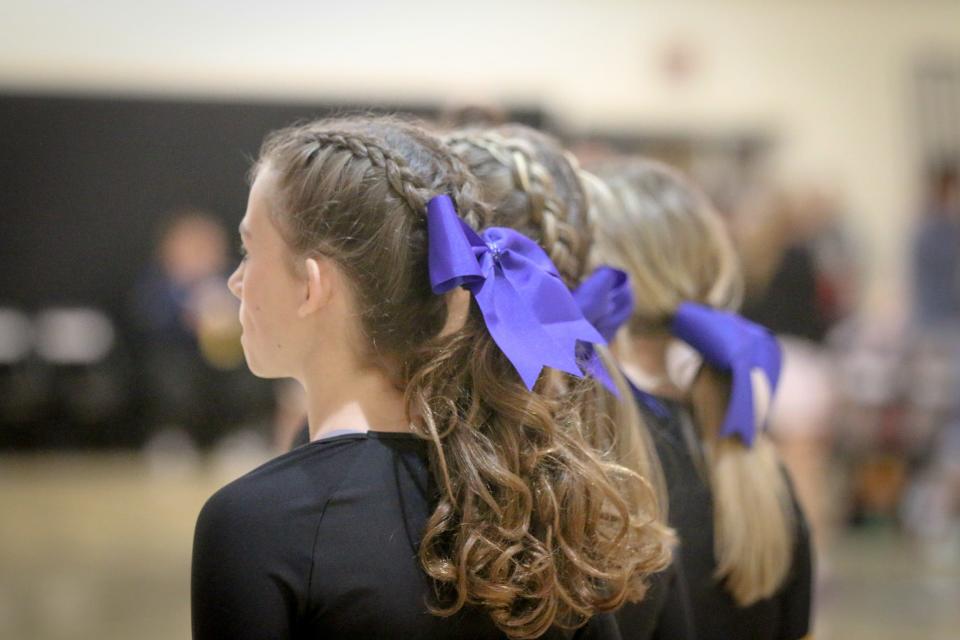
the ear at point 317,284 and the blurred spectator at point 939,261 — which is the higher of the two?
the ear at point 317,284

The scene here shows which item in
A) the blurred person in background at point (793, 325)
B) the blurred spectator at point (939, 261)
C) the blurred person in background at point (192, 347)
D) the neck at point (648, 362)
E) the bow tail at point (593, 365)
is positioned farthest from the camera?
the blurred person in background at point (192, 347)

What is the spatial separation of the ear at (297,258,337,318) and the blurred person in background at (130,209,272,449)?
6135 millimetres

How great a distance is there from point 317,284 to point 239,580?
0.33 meters

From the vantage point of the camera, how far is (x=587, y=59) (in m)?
9.10

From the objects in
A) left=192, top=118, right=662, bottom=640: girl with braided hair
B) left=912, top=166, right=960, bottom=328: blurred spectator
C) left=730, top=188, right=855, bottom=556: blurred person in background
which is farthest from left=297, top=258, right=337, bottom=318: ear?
left=912, top=166, right=960, bottom=328: blurred spectator

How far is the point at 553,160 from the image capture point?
164cm

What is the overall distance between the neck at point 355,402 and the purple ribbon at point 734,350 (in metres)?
0.64

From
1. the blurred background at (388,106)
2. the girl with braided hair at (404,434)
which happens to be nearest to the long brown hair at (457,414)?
the girl with braided hair at (404,434)

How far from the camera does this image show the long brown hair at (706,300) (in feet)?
5.59

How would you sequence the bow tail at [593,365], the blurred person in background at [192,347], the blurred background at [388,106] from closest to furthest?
the bow tail at [593,365], the blurred background at [388,106], the blurred person in background at [192,347]

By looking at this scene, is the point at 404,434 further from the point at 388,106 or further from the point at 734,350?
the point at 388,106

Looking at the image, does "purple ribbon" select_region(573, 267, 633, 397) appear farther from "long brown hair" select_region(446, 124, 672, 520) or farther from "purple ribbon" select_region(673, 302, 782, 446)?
"purple ribbon" select_region(673, 302, 782, 446)

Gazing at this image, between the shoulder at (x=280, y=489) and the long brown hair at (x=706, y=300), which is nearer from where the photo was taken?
the shoulder at (x=280, y=489)

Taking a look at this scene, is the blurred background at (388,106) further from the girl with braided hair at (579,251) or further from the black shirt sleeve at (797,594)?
the girl with braided hair at (579,251)
